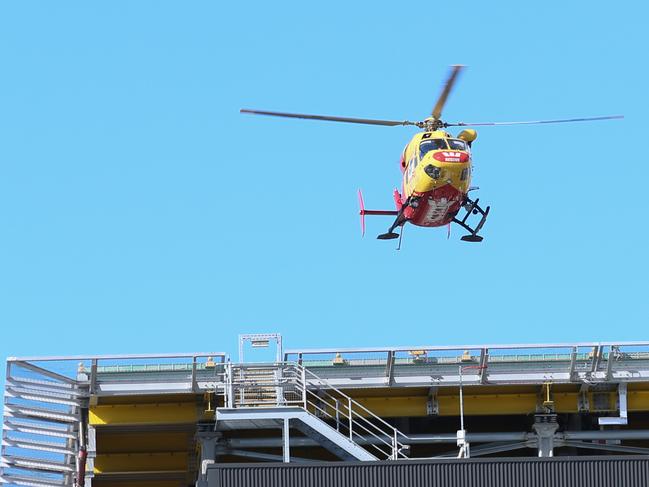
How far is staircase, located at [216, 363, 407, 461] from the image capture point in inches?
2015

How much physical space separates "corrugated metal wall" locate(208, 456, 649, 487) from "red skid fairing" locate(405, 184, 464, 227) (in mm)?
13347

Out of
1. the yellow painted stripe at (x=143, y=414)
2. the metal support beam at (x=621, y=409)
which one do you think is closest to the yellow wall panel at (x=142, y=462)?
the yellow painted stripe at (x=143, y=414)

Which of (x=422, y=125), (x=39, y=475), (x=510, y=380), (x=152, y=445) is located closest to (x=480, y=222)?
(x=422, y=125)

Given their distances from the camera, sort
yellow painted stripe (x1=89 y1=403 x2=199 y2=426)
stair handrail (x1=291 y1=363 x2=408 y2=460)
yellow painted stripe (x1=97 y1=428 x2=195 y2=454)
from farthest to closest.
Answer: yellow painted stripe (x1=97 y1=428 x2=195 y2=454) < yellow painted stripe (x1=89 y1=403 x2=199 y2=426) < stair handrail (x1=291 y1=363 x2=408 y2=460)

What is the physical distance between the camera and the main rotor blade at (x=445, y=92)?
195 ft

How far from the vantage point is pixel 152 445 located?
5959cm

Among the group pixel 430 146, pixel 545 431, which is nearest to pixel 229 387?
pixel 545 431

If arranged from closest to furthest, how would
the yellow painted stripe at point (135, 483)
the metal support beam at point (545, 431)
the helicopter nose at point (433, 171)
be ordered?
the metal support beam at point (545, 431) → the helicopter nose at point (433, 171) → the yellow painted stripe at point (135, 483)

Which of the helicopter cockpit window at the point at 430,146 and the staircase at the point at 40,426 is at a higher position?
the helicopter cockpit window at the point at 430,146

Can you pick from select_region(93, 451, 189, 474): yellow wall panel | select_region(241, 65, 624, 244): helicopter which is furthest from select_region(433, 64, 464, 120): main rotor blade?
select_region(93, 451, 189, 474): yellow wall panel

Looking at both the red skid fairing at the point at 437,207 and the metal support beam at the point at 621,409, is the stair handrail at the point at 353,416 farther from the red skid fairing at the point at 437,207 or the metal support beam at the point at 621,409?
the red skid fairing at the point at 437,207

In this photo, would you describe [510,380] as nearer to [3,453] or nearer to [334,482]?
[334,482]

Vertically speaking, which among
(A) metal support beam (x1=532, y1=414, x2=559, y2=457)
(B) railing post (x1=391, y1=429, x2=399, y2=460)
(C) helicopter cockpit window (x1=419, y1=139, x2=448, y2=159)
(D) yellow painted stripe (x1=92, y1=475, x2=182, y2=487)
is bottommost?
(B) railing post (x1=391, y1=429, x2=399, y2=460)

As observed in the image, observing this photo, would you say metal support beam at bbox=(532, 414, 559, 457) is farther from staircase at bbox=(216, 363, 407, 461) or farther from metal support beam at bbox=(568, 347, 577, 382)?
staircase at bbox=(216, 363, 407, 461)
